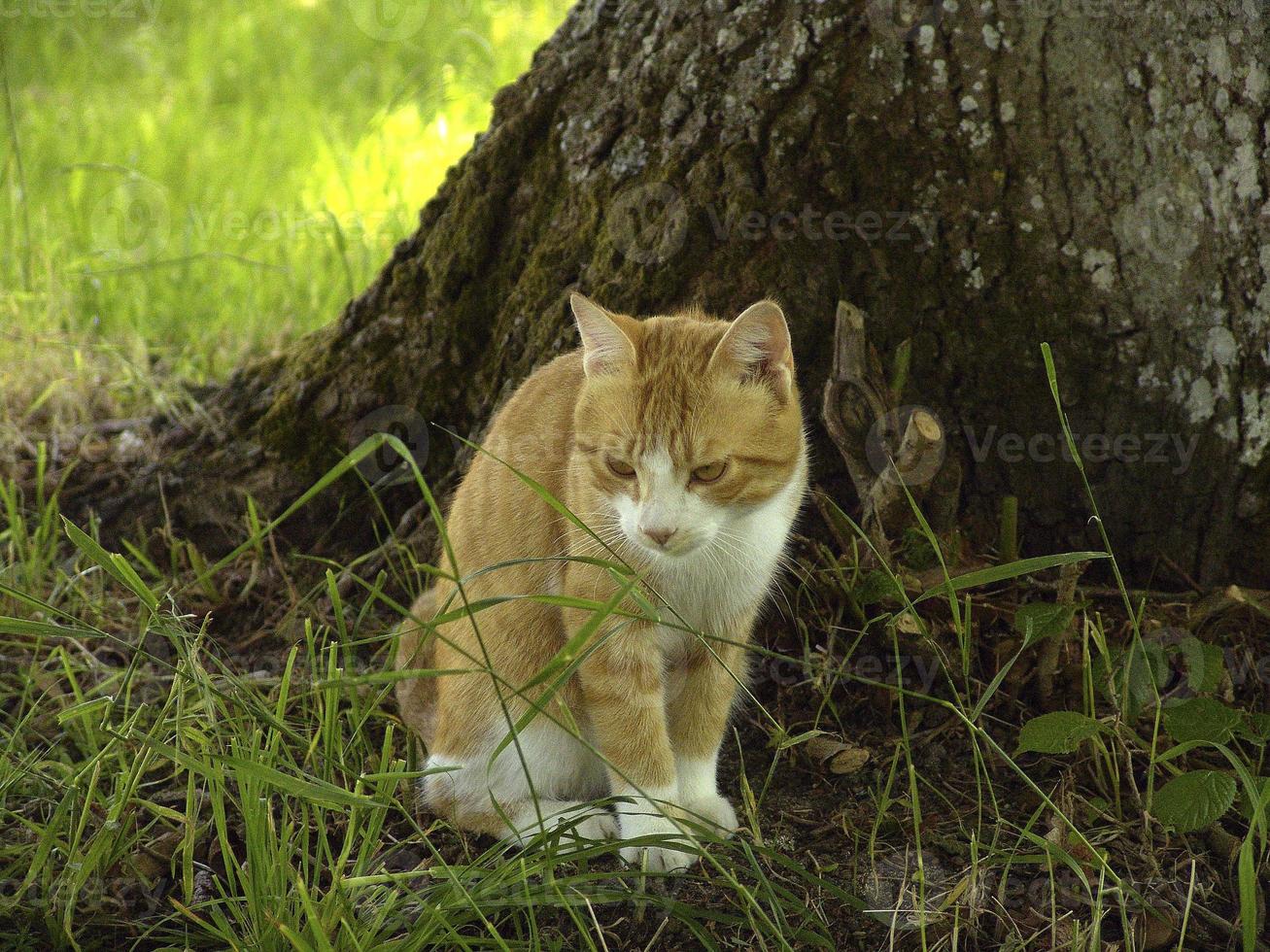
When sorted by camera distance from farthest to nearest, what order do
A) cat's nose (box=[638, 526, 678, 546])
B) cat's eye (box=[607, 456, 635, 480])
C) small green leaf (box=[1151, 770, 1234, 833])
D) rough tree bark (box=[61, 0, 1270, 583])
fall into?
rough tree bark (box=[61, 0, 1270, 583]) < cat's eye (box=[607, 456, 635, 480]) < cat's nose (box=[638, 526, 678, 546]) < small green leaf (box=[1151, 770, 1234, 833])

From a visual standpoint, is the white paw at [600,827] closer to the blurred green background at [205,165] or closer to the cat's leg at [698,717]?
the cat's leg at [698,717]

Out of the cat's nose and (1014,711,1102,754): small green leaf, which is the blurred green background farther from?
(1014,711,1102,754): small green leaf

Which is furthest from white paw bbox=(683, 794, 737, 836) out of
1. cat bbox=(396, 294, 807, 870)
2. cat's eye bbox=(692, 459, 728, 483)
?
cat's eye bbox=(692, 459, 728, 483)

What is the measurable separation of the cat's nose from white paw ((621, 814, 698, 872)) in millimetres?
467

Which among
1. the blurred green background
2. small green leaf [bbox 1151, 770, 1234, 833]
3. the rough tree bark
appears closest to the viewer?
small green leaf [bbox 1151, 770, 1234, 833]

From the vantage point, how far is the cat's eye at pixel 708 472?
6.55 ft

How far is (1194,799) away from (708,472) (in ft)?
3.03

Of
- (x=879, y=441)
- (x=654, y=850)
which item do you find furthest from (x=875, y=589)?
(x=654, y=850)

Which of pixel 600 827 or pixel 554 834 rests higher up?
pixel 554 834

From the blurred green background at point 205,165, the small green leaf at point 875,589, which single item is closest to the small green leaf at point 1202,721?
the small green leaf at point 875,589

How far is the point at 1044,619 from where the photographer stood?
2047mm

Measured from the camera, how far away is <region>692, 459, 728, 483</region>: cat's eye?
200 cm

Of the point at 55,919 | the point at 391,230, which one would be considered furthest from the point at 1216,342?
the point at 391,230

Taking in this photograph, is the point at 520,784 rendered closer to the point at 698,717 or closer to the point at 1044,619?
the point at 698,717
